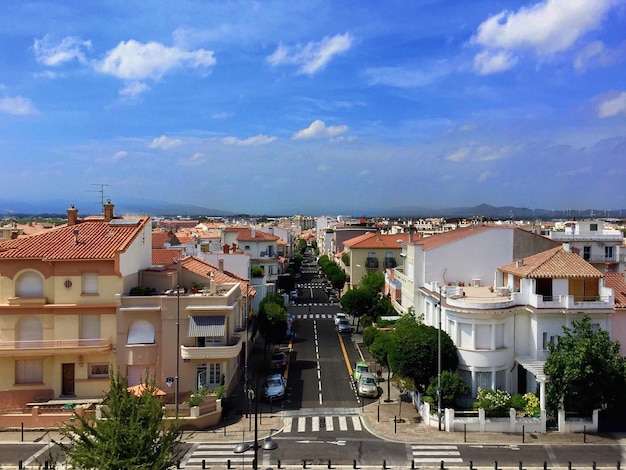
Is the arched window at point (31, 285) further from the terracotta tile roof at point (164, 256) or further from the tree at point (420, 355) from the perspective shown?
the tree at point (420, 355)

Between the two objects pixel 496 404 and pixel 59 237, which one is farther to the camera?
pixel 59 237

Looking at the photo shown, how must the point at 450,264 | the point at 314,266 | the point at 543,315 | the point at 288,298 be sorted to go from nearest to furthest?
the point at 543,315 < the point at 450,264 < the point at 288,298 < the point at 314,266

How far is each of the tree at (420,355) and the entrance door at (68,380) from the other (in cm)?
2061

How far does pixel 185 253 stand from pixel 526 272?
38138mm

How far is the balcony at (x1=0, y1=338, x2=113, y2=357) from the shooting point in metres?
33.3

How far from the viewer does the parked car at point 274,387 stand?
3581cm

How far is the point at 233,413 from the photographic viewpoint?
111 ft

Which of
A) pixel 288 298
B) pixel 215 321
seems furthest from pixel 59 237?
pixel 288 298

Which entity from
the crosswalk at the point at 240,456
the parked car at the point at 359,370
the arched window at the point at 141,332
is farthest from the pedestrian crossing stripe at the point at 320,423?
the arched window at the point at 141,332

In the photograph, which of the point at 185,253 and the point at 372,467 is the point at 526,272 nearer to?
the point at 372,467

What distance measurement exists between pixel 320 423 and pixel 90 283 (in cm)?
1719

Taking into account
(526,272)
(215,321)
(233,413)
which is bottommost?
(233,413)

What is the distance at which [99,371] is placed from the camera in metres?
34.8

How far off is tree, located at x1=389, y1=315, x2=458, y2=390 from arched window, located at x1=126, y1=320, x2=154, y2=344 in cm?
1558
